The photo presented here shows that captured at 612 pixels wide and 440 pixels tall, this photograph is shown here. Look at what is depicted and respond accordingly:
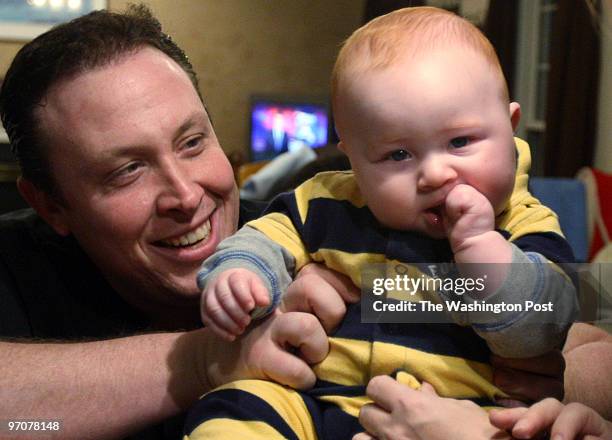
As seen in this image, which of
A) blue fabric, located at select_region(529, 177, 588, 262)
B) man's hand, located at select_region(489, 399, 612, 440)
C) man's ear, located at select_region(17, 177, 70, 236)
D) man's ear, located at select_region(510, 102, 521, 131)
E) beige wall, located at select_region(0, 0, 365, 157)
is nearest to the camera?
man's hand, located at select_region(489, 399, 612, 440)

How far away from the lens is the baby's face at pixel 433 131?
22.4 inches

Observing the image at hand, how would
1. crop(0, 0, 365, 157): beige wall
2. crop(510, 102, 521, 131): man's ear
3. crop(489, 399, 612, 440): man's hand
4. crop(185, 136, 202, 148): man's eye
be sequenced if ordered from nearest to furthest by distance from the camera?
1. crop(489, 399, 612, 440): man's hand
2. crop(510, 102, 521, 131): man's ear
3. crop(0, 0, 365, 157): beige wall
4. crop(185, 136, 202, 148): man's eye

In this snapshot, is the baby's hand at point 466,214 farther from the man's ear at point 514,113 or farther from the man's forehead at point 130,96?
the man's forehead at point 130,96

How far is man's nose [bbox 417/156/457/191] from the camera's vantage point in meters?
0.56

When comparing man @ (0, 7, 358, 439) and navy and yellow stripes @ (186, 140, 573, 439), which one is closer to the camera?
navy and yellow stripes @ (186, 140, 573, 439)

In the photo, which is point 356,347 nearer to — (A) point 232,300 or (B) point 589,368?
(A) point 232,300

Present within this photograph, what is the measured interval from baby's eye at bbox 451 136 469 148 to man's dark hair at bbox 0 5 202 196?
0.35 metres

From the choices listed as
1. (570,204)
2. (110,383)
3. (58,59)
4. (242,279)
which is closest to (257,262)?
(242,279)

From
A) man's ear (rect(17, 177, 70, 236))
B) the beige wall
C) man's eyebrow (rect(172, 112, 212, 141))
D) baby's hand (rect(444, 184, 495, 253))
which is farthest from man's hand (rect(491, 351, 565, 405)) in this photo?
man's ear (rect(17, 177, 70, 236))

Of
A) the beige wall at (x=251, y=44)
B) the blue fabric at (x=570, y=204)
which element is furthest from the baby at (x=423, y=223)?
the blue fabric at (x=570, y=204)

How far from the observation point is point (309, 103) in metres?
0.77

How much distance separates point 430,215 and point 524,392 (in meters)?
0.16

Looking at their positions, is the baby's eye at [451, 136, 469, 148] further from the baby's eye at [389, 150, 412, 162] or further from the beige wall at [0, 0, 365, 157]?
the beige wall at [0, 0, 365, 157]

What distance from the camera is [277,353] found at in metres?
0.66
